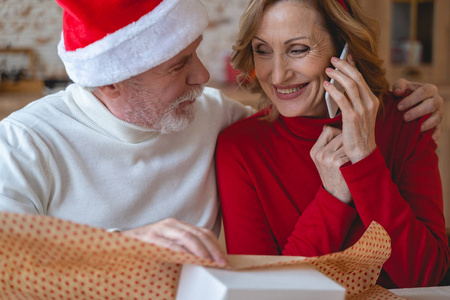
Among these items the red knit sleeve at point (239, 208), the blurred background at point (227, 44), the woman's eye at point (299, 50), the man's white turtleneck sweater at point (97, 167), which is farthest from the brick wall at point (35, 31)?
the woman's eye at point (299, 50)

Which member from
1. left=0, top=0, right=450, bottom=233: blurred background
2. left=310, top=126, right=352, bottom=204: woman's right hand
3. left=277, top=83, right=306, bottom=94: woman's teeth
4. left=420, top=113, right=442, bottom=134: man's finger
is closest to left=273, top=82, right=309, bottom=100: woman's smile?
left=277, top=83, right=306, bottom=94: woman's teeth

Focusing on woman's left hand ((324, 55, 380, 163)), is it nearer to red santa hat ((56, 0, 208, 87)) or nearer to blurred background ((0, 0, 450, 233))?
red santa hat ((56, 0, 208, 87))

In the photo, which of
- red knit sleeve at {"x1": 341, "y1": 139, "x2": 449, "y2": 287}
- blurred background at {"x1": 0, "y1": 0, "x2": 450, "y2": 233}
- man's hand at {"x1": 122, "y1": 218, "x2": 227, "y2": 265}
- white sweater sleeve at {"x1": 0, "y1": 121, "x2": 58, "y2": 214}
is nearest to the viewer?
man's hand at {"x1": 122, "y1": 218, "x2": 227, "y2": 265}

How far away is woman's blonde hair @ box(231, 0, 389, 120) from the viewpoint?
55.1 inches

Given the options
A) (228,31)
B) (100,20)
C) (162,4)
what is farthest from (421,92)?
(228,31)

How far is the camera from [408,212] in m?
1.33

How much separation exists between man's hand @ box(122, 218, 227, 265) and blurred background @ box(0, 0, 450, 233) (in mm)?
2326

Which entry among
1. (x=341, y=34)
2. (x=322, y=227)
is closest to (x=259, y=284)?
(x=322, y=227)

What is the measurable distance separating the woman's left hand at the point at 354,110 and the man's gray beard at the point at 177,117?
34cm

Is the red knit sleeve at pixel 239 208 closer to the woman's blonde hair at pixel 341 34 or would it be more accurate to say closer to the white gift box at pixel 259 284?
the woman's blonde hair at pixel 341 34

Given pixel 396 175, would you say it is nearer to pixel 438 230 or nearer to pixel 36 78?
pixel 438 230

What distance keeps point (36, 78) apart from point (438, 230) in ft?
9.20

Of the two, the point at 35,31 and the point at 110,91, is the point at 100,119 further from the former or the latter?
the point at 35,31

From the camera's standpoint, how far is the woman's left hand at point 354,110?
1324 millimetres
